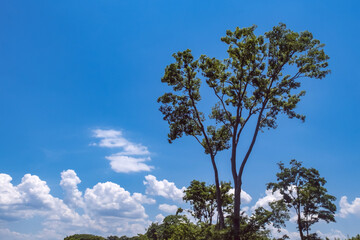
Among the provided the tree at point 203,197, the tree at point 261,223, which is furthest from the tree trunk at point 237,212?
the tree at point 203,197

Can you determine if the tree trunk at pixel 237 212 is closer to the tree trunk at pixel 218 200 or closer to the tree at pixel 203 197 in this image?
the tree trunk at pixel 218 200

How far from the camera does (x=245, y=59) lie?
20938 mm

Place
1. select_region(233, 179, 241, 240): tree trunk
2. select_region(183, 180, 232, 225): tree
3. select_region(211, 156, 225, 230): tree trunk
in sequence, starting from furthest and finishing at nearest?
select_region(183, 180, 232, 225): tree < select_region(211, 156, 225, 230): tree trunk < select_region(233, 179, 241, 240): tree trunk

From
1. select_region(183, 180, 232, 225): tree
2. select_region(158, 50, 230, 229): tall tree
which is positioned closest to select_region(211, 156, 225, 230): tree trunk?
select_region(158, 50, 230, 229): tall tree

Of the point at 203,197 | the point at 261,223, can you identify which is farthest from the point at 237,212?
the point at 203,197

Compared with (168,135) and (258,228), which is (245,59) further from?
(258,228)

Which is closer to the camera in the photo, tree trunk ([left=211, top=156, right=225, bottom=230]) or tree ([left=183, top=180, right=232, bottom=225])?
tree trunk ([left=211, top=156, right=225, bottom=230])

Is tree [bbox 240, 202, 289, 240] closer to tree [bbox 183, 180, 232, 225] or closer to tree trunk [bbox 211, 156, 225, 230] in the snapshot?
tree trunk [bbox 211, 156, 225, 230]

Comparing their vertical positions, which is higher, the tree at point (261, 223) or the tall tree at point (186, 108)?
the tall tree at point (186, 108)

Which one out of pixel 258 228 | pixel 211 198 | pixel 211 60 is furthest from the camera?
pixel 211 198

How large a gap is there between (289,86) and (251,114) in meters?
4.03

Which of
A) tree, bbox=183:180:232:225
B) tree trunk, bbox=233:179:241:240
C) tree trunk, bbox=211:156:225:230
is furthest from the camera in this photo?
tree, bbox=183:180:232:225

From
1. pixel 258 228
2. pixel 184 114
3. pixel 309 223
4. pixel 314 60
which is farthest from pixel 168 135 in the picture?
pixel 309 223

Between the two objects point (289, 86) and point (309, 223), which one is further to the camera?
point (309, 223)
